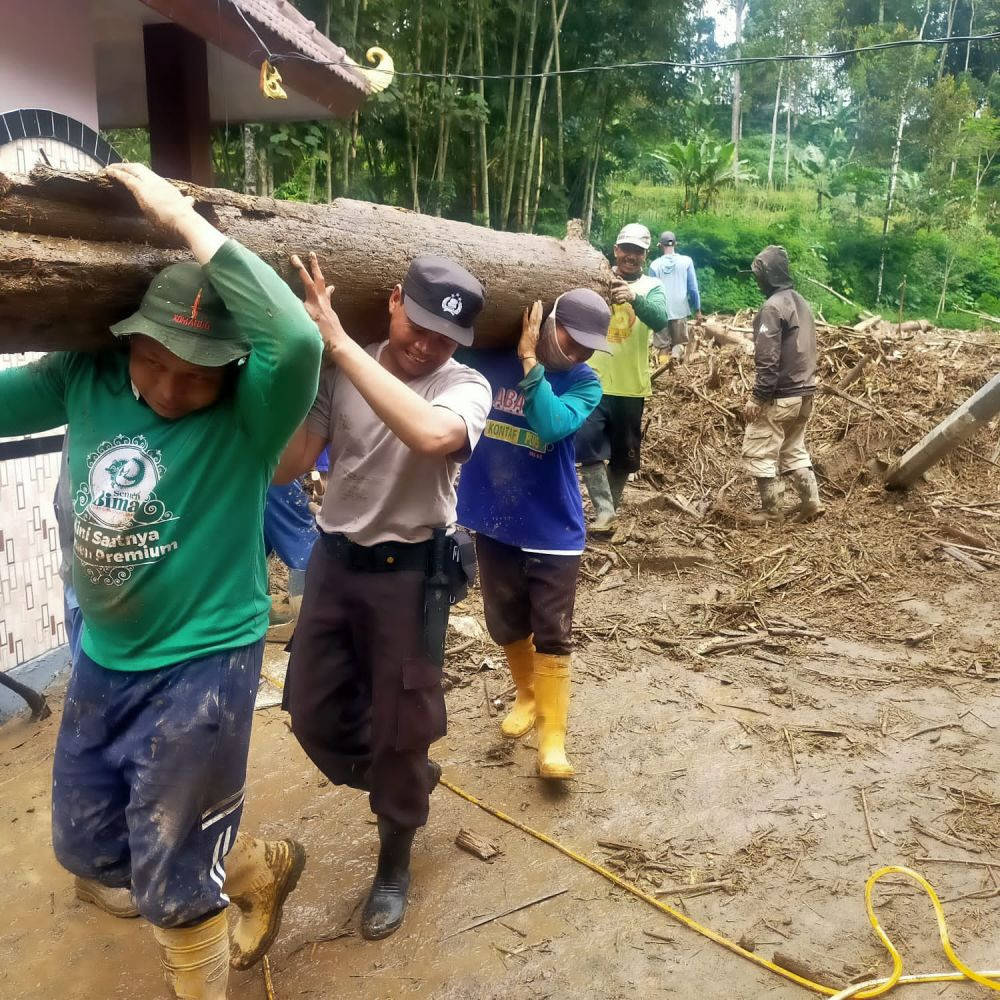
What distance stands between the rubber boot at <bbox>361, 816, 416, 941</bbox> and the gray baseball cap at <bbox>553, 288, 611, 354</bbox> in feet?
6.05

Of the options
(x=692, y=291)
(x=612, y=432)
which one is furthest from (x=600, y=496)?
(x=692, y=291)

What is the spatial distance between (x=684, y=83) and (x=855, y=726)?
15374 millimetres

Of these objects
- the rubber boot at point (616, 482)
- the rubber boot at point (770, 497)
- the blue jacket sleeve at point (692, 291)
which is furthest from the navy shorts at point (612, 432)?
the blue jacket sleeve at point (692, 291)

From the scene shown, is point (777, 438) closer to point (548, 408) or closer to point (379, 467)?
point (548, 408)

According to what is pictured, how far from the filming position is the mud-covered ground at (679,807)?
8.73 ft

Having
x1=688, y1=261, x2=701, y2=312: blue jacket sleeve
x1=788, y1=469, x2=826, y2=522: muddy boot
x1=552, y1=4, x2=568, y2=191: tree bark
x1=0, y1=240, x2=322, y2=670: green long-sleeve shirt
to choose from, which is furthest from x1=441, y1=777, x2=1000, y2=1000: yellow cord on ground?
x1=552, y1=4, x2=568, y2=191: tree bark

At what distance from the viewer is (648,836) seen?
3.36 metres

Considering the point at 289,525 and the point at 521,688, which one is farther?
the point at 289,525

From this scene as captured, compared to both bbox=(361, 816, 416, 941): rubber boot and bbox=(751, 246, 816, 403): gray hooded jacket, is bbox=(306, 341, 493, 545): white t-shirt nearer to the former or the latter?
bbox=(361, 816, 416, 941): rubber boot

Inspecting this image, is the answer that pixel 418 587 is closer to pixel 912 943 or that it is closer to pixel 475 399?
pixel 475 399

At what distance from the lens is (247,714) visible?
215cm

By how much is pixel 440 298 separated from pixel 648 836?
2166 mm

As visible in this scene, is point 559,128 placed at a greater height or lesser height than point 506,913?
Answer: greater

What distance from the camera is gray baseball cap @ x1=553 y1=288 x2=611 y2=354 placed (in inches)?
130
